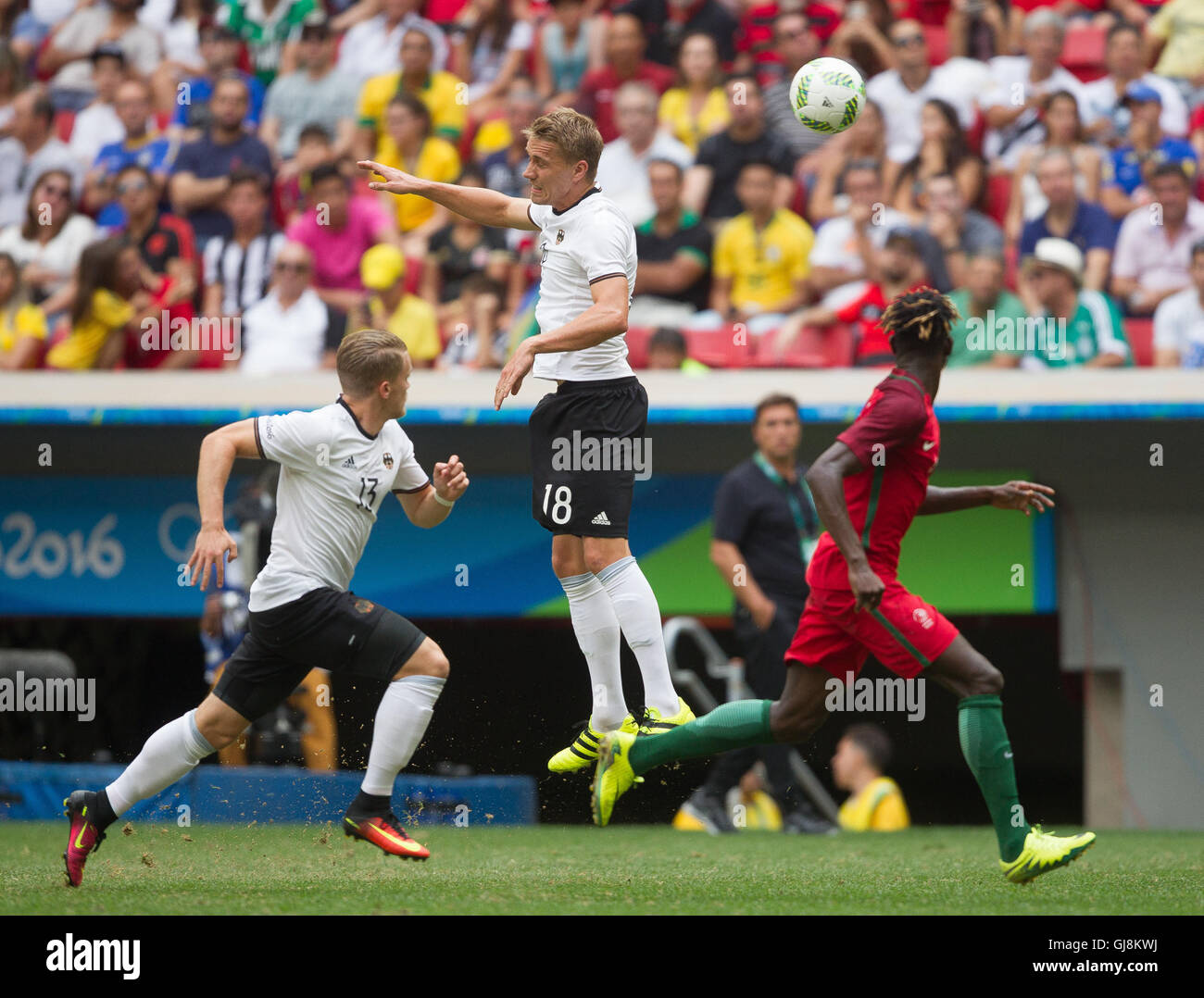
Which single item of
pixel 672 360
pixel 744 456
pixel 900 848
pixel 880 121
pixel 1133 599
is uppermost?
pixel 880 121

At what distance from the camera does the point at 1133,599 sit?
9.87 m

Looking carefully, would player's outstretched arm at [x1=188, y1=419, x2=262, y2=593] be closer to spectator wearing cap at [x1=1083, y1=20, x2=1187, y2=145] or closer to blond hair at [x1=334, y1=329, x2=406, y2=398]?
blond hair at [x1=334, y1=329, x2=406, y2=398]

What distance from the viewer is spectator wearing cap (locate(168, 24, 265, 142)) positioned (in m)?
12.5

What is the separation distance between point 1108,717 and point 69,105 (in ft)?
31.3

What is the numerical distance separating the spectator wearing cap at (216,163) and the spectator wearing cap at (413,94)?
2.58ft

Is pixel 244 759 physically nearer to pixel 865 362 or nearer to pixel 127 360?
pixel 127 360

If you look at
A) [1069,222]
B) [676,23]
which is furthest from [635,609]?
[676,23]

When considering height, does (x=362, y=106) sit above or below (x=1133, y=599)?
above

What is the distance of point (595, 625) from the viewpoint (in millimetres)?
6391

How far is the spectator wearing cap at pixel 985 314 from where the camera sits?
977cm

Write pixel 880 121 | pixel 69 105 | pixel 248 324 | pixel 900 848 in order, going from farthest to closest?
pixel 69 105, pixel 880 121, pixel 248 324, pixel 900 848

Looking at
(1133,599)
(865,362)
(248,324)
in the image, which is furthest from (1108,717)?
(248,324)

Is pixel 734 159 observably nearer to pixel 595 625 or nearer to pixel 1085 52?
pixel 1085 52

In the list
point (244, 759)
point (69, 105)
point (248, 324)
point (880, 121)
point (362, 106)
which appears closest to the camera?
point (244, 759)
